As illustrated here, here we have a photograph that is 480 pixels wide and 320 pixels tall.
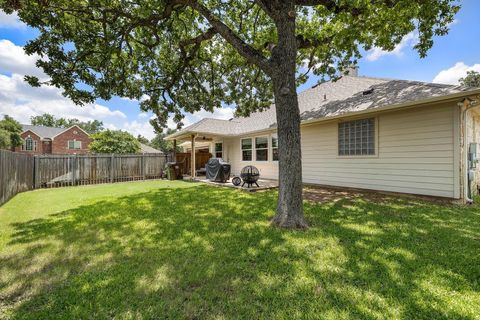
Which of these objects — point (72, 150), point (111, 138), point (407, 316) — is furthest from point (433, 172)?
point (72, 150)

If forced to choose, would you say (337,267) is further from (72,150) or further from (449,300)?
(72,150)

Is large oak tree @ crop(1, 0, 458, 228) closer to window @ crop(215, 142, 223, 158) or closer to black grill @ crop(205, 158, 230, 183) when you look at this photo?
black grill @ crop(205, 158, 230, 183)

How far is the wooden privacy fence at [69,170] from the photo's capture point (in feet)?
25.4

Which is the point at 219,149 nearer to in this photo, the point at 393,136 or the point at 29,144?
the point at 393,136

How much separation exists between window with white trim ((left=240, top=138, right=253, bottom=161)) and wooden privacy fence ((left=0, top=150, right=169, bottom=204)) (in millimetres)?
5578

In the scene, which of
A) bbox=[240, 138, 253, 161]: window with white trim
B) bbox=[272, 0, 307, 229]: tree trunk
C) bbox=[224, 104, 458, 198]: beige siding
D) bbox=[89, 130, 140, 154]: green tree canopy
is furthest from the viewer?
bbox=[89, 130, 140, 154]: green tree canopy

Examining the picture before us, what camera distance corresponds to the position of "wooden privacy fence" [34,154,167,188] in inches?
445

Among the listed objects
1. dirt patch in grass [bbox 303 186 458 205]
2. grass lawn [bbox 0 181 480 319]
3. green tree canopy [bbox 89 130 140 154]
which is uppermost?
green tree canopy [bbox 89 130 140 154]

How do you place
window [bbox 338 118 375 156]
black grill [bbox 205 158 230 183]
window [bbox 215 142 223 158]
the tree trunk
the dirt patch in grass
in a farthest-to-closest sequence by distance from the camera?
window [bbox 215 142 223 158] → black grill [bbox 205 158 230 183] → window [bbox 338 118 375 156] → the dirt patch in grass → the tree trunk

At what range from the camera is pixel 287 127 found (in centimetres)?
462

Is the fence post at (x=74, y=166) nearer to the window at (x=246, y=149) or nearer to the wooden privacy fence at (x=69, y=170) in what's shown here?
the wooden privacy fence at (x=69, y=170)

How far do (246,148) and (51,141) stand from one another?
35.9 m

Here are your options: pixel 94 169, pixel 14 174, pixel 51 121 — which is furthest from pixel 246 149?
pixel 51 121

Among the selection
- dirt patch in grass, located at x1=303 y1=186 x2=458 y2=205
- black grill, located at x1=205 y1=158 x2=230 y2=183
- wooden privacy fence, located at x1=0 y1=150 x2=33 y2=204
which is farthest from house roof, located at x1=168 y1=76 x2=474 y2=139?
wooden privacy fence, located at x1=0 y1=150 x2=33 y2=204
